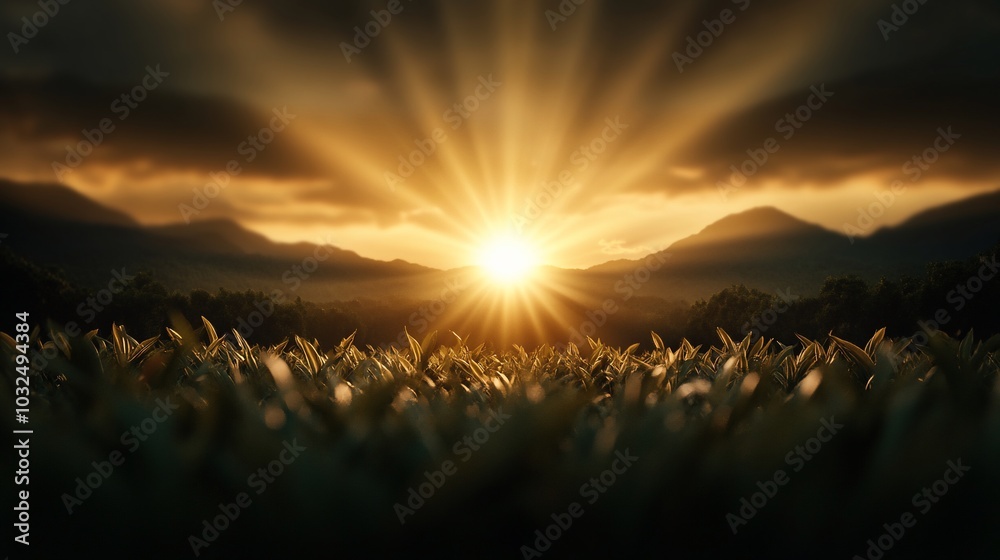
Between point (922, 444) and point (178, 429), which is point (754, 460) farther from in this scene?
point (178, 429)

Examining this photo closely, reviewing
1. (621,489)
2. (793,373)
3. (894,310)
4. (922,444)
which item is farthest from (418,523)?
(894,310)

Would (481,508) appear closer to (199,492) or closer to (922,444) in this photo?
(199,492)

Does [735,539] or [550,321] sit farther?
[550,321]

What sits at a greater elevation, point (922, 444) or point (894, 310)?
point (894, 310)

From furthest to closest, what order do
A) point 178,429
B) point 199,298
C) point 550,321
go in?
point 199,298, point 550,321, point 178,429

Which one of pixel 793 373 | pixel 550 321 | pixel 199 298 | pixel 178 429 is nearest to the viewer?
pixel 178 429

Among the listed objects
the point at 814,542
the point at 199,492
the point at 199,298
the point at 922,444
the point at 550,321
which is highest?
the point at 199,298

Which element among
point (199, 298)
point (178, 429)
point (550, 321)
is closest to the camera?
point (178, 429)

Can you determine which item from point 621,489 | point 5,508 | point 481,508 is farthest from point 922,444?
point 5,508

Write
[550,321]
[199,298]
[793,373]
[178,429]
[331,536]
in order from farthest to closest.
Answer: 1. [199,298]
2. [550,321]
3. [793,373]
4. [178,429]
5. [331,536]
